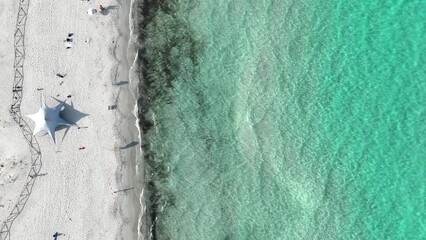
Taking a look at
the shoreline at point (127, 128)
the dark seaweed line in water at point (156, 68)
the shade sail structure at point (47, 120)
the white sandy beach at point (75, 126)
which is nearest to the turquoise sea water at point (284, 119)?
the dark seaweed line in water at point (156, 68)

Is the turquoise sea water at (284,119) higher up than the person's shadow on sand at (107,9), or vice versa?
the person's shadow on sand at (107,9)

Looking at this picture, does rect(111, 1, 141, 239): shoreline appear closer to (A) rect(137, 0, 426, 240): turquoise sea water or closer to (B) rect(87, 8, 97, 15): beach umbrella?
(A) rect(137, 0, 426, 240): turquoise sea water

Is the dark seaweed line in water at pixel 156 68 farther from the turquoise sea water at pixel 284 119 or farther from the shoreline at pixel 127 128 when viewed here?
the shoreline at pixel 127 128

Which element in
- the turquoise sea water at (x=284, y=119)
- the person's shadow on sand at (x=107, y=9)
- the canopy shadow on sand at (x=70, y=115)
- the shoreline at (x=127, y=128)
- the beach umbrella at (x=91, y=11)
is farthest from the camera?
the person's shadow on sand at (x=107, y=9)

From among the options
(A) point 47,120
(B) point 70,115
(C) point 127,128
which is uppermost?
(B) point 70,115

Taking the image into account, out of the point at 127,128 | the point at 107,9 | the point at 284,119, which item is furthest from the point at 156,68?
the point at 284,119

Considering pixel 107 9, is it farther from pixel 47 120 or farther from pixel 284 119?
pixel 284 119

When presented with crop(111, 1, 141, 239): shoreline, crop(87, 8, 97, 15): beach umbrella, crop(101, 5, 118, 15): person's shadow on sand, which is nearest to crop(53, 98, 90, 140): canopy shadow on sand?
crop(111, 1, 141, 239): shoreline
